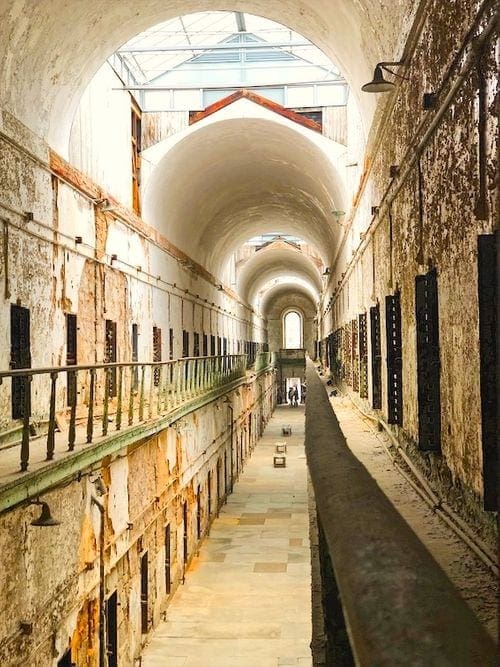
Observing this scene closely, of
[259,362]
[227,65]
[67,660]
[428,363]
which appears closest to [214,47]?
[227,65]

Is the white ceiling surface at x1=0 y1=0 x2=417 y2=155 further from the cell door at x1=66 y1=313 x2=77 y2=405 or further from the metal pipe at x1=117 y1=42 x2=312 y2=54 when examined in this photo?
the metal pipe at x1=117 y1=42 x2=312 y2=54

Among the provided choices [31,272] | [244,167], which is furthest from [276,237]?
[31,272]

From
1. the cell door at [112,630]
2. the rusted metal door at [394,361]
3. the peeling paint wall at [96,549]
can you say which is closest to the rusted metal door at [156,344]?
the peeling paint wall at [96,549]

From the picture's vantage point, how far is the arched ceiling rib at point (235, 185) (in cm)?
1667

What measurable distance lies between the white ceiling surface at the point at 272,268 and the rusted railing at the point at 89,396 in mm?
20192

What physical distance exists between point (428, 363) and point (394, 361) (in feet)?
7.57

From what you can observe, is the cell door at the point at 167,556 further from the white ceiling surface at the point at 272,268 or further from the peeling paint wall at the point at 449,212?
the white ceiling surface at the point at 272,268

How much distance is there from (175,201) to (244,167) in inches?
119

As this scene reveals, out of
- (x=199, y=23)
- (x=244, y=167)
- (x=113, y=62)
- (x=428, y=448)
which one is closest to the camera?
(x=428, y=448)

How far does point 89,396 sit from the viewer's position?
8977mm

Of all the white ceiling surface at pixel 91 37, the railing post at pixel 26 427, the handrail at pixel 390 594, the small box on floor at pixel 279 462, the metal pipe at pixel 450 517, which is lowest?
the small box on floor at pixel 279 462

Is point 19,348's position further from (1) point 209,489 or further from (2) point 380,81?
(1) point 209,489

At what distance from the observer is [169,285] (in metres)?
18.1

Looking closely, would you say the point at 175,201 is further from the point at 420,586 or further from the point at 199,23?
the point at 420,586
